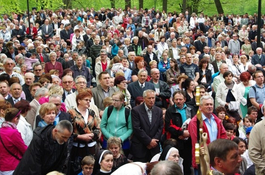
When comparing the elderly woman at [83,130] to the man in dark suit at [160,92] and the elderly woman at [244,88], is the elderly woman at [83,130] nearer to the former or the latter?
the man in dark suit at [160,92]

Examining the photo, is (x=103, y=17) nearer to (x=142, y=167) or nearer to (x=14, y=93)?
(x=14, y=93)

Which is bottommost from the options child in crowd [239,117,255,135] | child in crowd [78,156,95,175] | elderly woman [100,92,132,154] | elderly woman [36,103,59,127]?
child in crowd [239,117,255,135]

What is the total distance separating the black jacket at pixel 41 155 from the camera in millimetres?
5688

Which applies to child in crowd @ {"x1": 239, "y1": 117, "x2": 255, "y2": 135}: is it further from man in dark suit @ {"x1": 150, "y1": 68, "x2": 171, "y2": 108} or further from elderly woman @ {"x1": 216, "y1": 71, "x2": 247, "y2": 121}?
man in dark suit @ {"x1": 150, "y1": 68, "x2": 171, "y2": 108}

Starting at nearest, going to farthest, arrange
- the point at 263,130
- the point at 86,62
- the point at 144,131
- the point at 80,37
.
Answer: the point at 263,130 < the point at 144,131 < the point at 86,62 < the point at 80,37

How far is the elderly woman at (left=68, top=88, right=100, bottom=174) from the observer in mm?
7258

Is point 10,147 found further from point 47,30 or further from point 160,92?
point 47,30

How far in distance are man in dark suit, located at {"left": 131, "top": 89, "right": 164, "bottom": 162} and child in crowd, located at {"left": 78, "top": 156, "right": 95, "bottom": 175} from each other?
1.39m

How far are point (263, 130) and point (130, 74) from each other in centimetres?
764

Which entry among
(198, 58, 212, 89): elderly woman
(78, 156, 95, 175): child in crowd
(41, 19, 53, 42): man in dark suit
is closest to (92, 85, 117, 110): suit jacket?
(78, 156, 95, 175): child in crowd

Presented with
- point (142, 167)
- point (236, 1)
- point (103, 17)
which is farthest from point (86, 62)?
point (236, 1)

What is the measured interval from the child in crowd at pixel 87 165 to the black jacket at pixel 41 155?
102 centimetres

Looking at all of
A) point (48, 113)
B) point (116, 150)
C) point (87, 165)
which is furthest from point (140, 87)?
point (48, 113)

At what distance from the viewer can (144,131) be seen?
8133 millimetres
